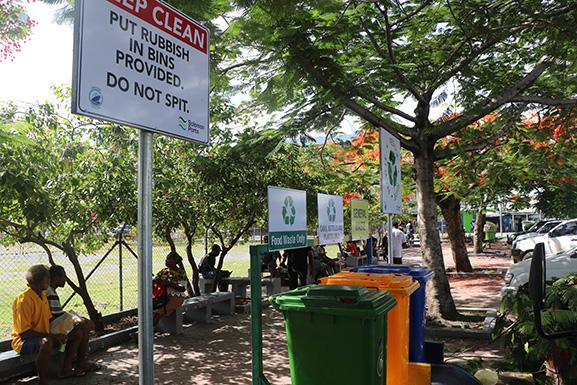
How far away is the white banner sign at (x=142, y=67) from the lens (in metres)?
1.73

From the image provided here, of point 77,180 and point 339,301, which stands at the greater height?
point 77,180

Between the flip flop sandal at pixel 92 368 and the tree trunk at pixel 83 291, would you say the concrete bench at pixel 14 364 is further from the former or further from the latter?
the tree trunk at pixel 83 291

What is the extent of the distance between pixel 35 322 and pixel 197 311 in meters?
3.92

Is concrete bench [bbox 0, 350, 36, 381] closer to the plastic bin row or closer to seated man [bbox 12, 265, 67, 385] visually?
seated man [bbox 12, 265, 67, 385]

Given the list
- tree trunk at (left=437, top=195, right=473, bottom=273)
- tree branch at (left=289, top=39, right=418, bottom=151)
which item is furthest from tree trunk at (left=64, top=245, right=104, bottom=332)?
tree trunk at (left=437, top=195, right=473, bottom=273)

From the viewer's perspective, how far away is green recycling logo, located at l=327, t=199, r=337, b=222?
532 centimetres

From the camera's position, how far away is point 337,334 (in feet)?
10.7

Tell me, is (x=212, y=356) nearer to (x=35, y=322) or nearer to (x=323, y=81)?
(x=35, y=322)

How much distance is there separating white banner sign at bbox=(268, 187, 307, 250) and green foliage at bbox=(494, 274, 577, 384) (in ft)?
7.83

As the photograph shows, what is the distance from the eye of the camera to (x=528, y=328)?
15.0ft

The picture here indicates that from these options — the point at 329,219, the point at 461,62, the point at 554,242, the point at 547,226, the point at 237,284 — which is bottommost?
the point at 237,284

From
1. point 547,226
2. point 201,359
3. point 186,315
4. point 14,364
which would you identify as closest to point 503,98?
point 201,359

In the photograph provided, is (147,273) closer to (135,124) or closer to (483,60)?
(135,124)

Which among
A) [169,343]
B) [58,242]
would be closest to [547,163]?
[169,343]
